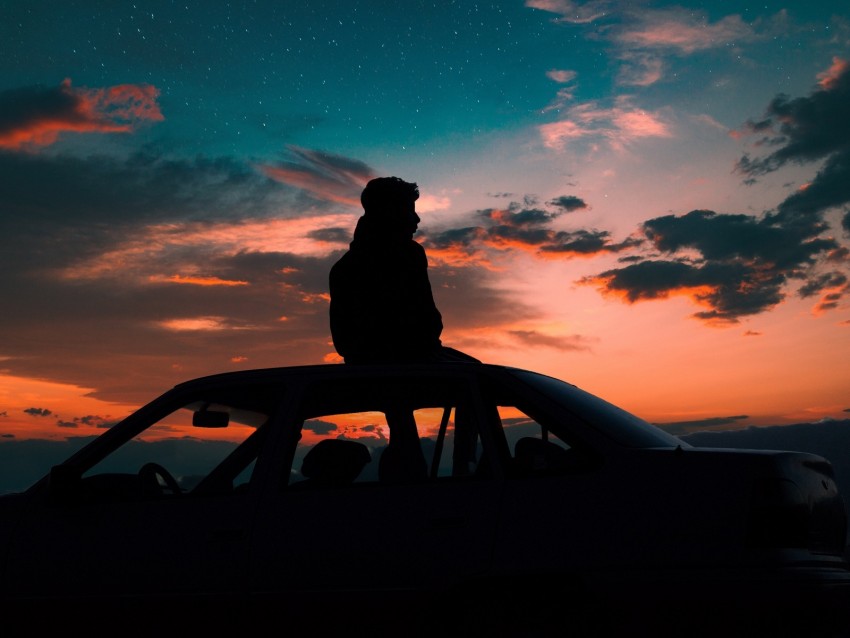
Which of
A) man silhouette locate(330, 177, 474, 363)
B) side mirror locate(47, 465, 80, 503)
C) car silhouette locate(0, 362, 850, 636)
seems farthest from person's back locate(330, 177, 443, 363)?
side mirror locate(47, 465, 80, 503)

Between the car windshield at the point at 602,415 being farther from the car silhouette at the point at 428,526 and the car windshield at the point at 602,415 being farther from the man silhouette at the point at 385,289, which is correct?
the man silhouette at the point at 385,289

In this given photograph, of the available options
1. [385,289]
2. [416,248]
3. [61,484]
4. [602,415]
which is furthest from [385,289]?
[61,484]

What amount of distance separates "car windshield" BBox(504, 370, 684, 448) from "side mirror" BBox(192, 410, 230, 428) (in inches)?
61.8

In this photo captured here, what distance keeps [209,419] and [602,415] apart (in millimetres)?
2018

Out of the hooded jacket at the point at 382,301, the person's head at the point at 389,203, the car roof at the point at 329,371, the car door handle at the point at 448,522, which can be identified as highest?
the person's head at the point at 389,203

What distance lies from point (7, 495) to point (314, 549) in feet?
6.08

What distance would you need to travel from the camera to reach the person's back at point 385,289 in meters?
5.68

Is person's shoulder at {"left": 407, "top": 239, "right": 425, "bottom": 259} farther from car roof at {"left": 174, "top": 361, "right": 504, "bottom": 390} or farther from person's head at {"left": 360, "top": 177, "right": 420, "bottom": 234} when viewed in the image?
car roof at {"left": 174, "top": 361, "right": 504, "bottom": 390}

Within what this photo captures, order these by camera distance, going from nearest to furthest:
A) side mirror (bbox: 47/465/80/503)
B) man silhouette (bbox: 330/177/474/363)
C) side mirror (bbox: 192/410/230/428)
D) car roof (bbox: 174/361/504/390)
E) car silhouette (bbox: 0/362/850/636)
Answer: car silhouette (bbox: 0/362/850/636) < car roof (bbox: 174/361/504/390) < side mirror (bbox: 47/465/80/503) < side mirror (bbox: 192/410/230/428) < man silhouette (bbox: 330/177/474/363)

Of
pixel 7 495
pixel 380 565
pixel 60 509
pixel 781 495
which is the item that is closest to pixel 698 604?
pixel 781 495

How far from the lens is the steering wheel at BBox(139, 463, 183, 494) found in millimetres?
4207

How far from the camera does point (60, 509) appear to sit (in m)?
4.17

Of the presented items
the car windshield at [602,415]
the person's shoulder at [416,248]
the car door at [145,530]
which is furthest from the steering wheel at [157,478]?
the person's shoulder at [416,248]

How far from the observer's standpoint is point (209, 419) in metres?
4.33
